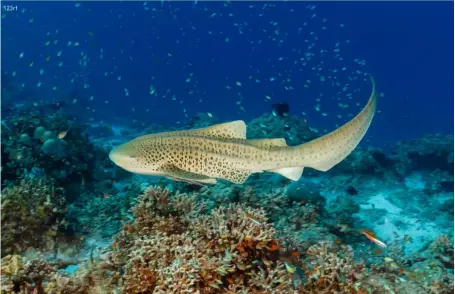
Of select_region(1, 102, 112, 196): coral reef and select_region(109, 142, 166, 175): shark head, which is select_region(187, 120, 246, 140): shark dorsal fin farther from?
select_region(1, 102, 112, 196): coral reef

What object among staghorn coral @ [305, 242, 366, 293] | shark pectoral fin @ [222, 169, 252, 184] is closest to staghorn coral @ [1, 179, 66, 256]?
shark pectoral fin @ [222, 169, 252, 184]

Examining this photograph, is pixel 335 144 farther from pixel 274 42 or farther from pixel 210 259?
pixel 274 42

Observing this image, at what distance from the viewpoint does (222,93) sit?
10475cm

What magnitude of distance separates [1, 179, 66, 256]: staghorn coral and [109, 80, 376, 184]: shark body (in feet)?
8.91

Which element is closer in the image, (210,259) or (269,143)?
(210,259)

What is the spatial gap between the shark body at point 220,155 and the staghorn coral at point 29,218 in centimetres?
272

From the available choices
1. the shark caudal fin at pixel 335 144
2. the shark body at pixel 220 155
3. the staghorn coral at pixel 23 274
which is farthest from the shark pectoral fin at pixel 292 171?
the staghorn coral at pixel 23 274

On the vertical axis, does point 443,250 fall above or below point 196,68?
below

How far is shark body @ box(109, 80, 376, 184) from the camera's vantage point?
163 inches

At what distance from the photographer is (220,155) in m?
4.24

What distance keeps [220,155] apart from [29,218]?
12.8ft

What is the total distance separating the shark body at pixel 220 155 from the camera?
4137 millimetres

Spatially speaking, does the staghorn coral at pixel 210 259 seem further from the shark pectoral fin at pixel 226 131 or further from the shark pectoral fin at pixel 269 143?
the shark pectoral fin at pixel 226 131

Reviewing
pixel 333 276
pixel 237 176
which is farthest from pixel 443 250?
pixel 237 176
